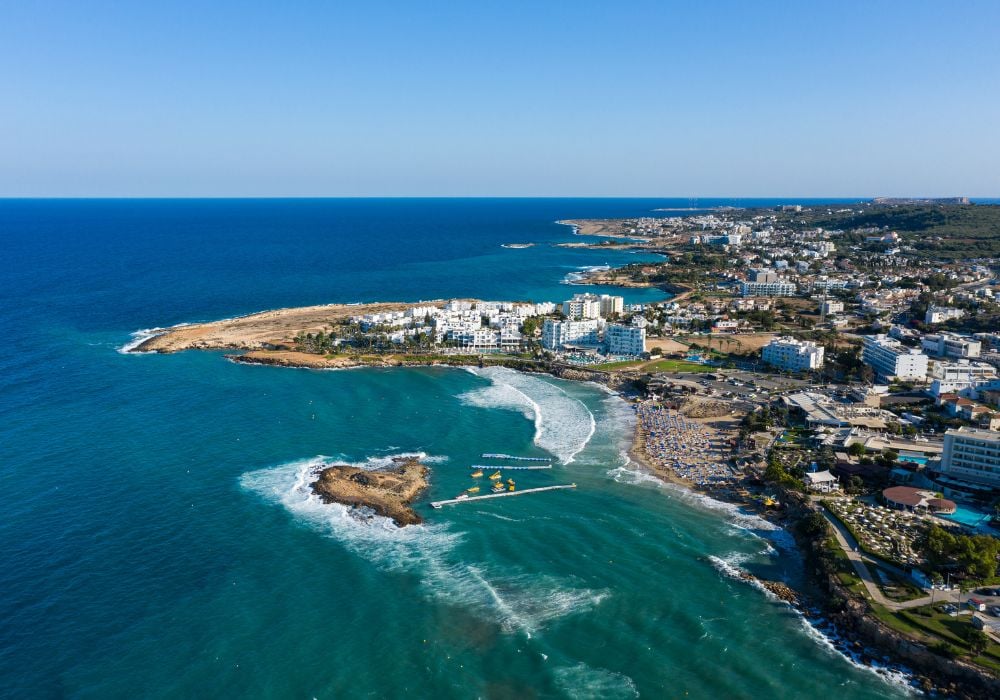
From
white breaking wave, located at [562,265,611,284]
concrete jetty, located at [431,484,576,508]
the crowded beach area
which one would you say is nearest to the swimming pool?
the crowded beach area

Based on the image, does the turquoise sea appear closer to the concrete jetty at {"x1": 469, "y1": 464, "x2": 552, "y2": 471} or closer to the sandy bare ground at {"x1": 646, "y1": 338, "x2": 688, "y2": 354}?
the concrete jetty at {"x1": 469, "y1": 464, "x2": 552, "y2": 471}

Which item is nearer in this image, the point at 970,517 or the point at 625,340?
the point at 970,517

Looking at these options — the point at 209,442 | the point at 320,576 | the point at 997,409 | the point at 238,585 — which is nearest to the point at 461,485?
the point at 320,576

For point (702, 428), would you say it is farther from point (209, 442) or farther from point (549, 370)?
point (209, 442)

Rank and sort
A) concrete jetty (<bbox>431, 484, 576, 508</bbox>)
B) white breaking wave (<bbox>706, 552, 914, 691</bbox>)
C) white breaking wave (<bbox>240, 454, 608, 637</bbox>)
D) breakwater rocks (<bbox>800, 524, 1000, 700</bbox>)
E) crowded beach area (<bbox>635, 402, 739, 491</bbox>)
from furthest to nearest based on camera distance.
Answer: crowded beach area (<bbox>635, 402, 739, 491</bbox>), concrete jetty (<bbox>431, 484, 576, 508</bbox>), white breaking wave (<bbox>240, 454, 608, 637</bbox>), white breaking wave (<bbox>706, 552, 914, 691</bbox>), breakwater rocks (<bbox>800, 524, 1000, 700</bbox>)

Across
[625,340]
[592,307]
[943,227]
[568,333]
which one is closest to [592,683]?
[625,340]

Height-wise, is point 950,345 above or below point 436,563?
above

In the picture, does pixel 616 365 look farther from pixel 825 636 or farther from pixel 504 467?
pixel 825 636

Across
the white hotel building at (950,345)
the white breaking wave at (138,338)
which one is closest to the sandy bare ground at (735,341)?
the white hotel building at (950,345)
